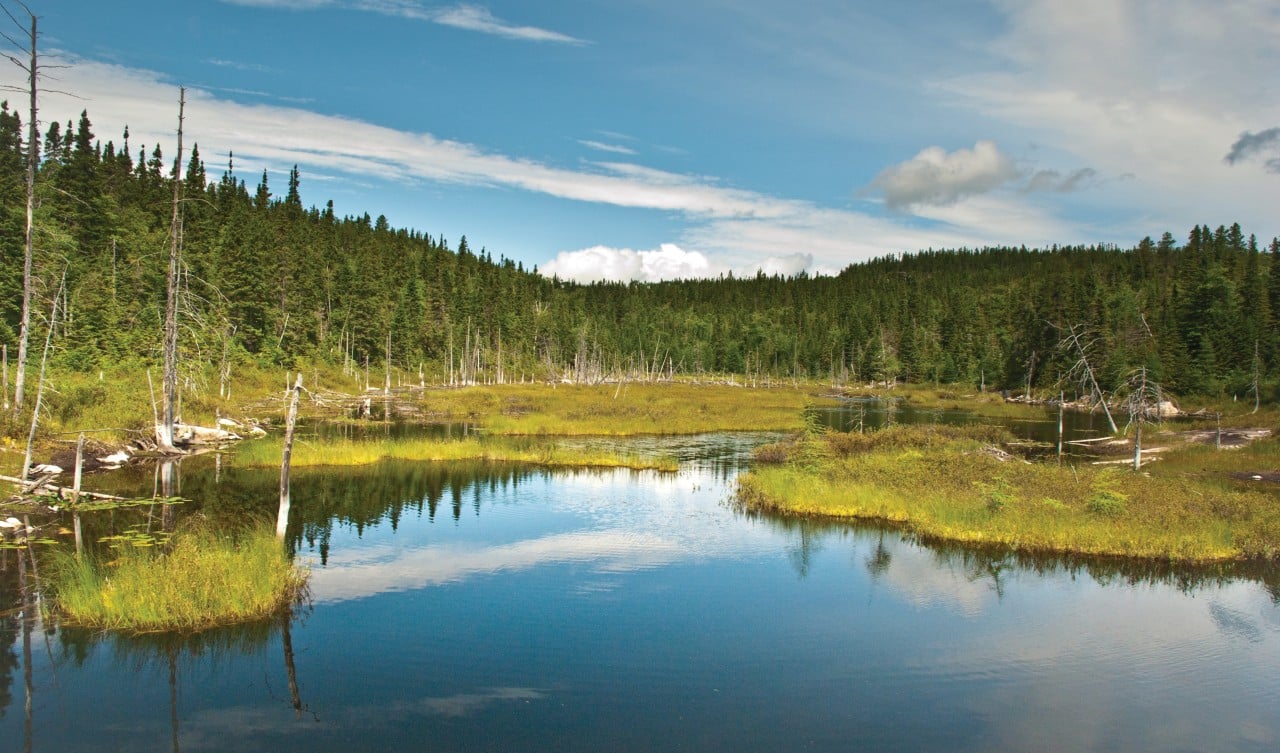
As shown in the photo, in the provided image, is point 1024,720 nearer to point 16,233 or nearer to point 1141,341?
point 16,233

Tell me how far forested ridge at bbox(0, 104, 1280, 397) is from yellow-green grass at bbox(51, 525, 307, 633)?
28.8 ft

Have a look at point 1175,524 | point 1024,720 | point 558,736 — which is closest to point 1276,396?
point 1175,524

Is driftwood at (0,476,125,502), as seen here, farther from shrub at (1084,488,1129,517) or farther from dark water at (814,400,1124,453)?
dark water at (814,400,1124,453)

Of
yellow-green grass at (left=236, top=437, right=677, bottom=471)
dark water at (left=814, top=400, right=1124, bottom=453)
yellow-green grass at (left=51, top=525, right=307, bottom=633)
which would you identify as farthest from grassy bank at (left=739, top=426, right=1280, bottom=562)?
dark water at (left=814, top=400, right=1124, bottom=453)

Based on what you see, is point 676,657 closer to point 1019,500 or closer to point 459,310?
point 1019,500

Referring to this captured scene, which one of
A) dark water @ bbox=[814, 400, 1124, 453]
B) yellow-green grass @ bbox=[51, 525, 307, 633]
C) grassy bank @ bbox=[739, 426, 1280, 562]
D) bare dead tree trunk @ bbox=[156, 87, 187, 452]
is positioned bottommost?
yellow-green grass @ bbox=[51, 525, 307, 633]

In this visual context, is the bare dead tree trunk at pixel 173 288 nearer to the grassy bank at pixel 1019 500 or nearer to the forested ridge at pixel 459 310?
the forested ridge at pixel 459 310

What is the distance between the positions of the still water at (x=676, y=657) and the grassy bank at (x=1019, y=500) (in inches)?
61.0

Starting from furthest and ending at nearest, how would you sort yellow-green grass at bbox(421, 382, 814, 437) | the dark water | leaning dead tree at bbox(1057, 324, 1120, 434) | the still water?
the dark water, yellow-green grass at bbox(421, 382, 814, 437), leaning dead tree at bbox(1057, 324, 1120, 434), the still water

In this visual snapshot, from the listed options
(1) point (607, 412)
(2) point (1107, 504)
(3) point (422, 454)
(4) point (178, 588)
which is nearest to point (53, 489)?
(4) point (178, 588)

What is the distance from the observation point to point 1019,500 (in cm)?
2736

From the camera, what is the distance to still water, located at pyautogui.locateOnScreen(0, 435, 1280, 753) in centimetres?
1247

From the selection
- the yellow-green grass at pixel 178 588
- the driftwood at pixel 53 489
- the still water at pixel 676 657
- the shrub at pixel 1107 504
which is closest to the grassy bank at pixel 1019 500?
the shrub at pixel 1107 504

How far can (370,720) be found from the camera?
41.3ft
